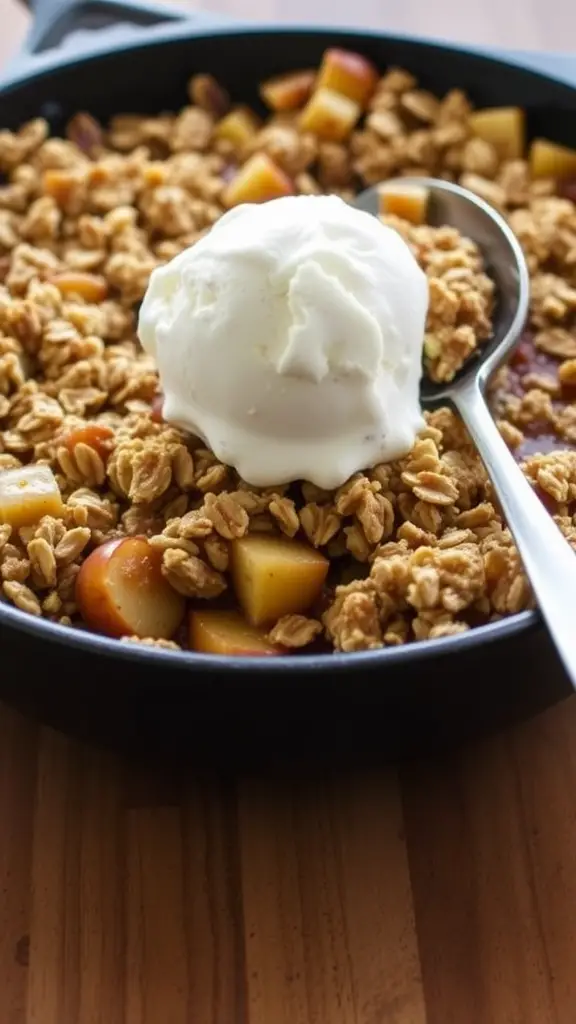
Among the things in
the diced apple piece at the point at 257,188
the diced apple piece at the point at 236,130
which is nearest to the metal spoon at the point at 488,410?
the diced apple piece at the point at 257,188

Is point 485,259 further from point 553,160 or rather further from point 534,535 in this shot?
point 534,535

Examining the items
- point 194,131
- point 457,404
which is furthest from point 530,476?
point 194,131

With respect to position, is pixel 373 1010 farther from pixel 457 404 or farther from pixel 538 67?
pixel 538 67

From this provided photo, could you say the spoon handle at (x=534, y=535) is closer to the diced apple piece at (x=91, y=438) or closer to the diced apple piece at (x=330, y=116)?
the diced apple piece at (x=91, y=438)

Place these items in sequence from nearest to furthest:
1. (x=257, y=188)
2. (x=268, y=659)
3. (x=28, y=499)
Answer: (x=268, y=659), (x=28, y=499), (x=257, y=188)

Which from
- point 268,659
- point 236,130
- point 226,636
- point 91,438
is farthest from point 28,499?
point 236,130

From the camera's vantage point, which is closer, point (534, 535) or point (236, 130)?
point (534, 535)

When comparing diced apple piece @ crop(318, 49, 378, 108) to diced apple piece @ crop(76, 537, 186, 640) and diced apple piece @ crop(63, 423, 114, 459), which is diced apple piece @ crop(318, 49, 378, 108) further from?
diced apple piece @ crop(76, 537, 186, 640)
